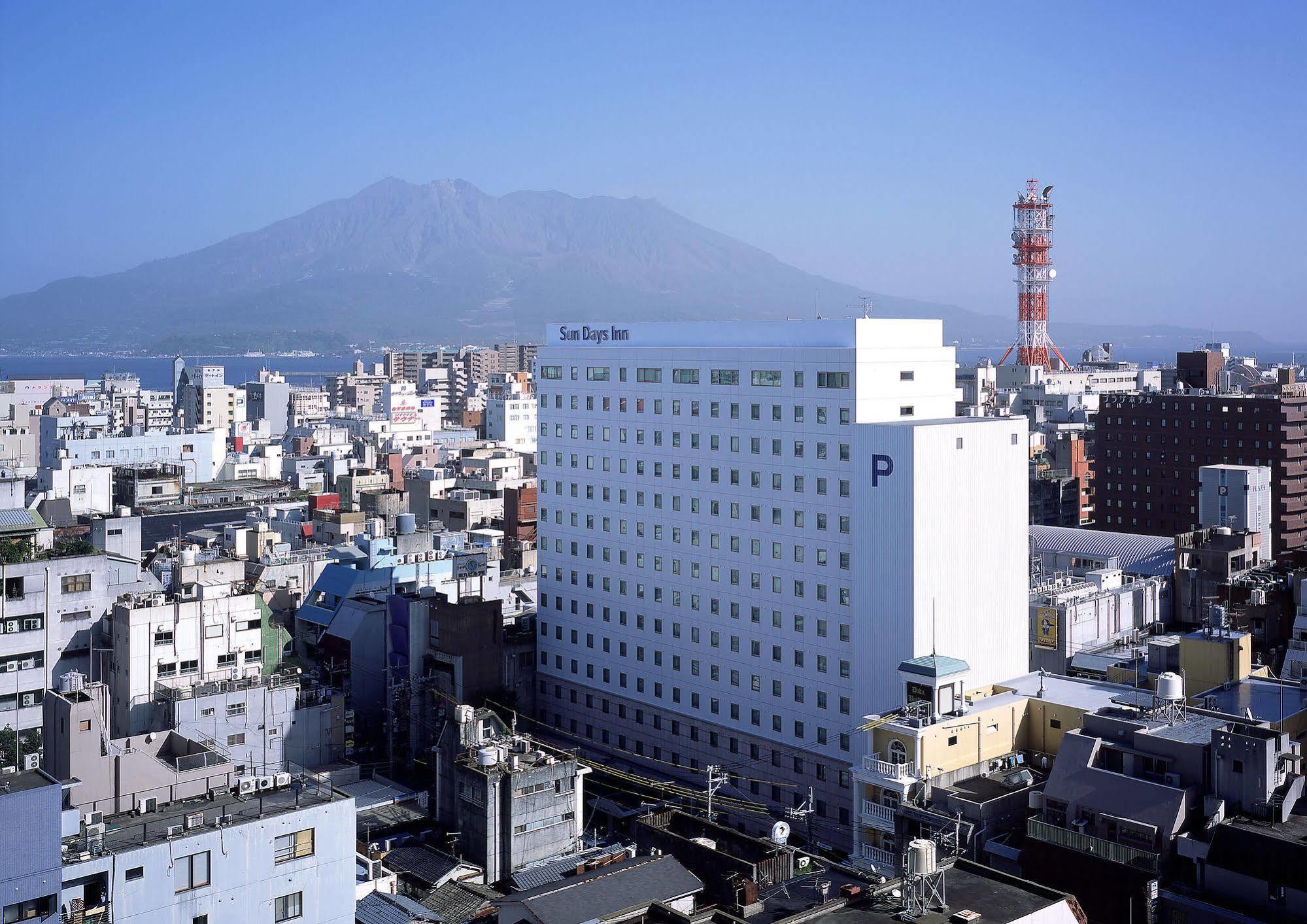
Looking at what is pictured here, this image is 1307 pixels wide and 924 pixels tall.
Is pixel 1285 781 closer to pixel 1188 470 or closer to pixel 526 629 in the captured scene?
pixel 526 629

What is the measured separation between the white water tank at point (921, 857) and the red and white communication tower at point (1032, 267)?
124m

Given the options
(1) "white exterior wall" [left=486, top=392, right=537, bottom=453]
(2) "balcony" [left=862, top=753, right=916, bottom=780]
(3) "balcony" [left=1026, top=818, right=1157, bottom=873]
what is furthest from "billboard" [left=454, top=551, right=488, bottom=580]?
(1) "white exterior wall" [left=486, top=392, right=537, bottom=453]

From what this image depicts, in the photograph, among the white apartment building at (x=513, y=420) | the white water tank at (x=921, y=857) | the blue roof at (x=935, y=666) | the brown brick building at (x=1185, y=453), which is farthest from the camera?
the white apartment building at (x=513, y=420)

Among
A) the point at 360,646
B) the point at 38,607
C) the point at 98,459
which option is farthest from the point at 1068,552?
the point at 98,459

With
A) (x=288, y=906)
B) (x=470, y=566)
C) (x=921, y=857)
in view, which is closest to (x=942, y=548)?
(x=921, y=857)

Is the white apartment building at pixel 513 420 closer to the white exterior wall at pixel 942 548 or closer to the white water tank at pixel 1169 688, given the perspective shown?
the white exterior wall at pixel 942 548

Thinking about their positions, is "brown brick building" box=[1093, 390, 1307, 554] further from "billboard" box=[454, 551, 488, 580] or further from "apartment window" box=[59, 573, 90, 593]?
"apartment window" box=[59, 573, 90, 593]

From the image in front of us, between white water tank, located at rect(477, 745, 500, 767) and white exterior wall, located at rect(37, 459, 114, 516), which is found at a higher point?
white exterior wall, located at rect(37, 459, 114, 516)

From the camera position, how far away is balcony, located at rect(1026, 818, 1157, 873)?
22656mm

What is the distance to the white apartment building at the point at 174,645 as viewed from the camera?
37.8 m

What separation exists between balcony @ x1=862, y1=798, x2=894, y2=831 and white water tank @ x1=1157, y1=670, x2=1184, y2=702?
604 cm

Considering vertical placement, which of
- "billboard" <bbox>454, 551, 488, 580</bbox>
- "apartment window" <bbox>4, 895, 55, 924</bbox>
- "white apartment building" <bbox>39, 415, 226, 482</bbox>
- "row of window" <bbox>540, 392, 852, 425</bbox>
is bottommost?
"apartment window" <bbox>4, 895, 55, 924</bbox>

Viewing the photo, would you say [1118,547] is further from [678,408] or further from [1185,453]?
[678,408]

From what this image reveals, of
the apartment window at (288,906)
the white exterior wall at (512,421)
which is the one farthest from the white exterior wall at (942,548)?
the white exterior wall at (512,421)
